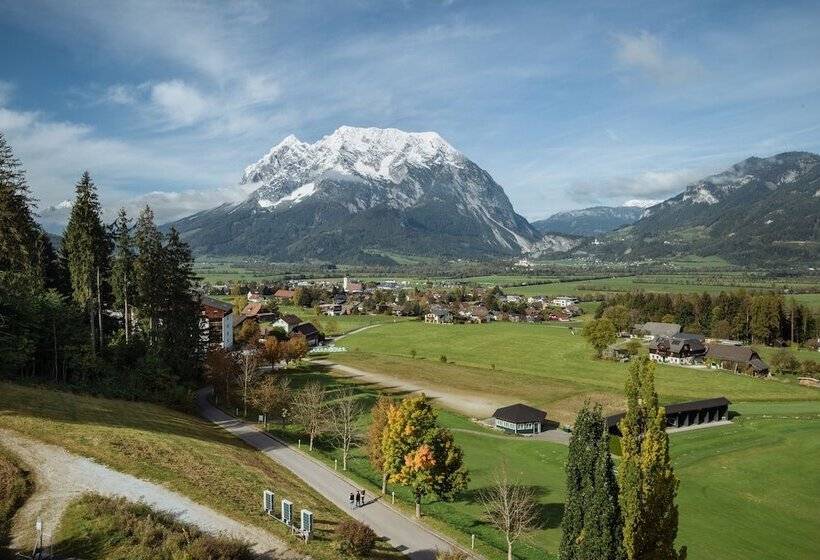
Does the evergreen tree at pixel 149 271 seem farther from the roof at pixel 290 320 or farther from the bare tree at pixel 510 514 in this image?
the roof at pixel 290 320

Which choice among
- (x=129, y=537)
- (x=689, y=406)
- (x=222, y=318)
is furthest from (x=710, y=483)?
(x=222, y=318)

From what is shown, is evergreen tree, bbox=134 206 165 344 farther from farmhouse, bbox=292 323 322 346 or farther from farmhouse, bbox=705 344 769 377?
farmhouse, bbox=705 344 769 377

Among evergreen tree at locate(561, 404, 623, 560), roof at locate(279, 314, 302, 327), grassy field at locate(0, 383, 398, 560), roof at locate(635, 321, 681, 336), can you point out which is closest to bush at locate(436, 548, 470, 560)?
evergreen tree at locate(561, 404, 623, 560)

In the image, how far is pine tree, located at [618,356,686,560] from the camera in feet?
59.7

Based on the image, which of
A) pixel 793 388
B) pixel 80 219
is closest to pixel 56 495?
pixel 80 219

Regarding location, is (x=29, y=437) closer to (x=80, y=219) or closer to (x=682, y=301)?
(x=80, y=219)

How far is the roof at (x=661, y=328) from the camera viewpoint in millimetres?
122750

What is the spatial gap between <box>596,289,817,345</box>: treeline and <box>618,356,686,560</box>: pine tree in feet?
371

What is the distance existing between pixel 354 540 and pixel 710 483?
101 ft

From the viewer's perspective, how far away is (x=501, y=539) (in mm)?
30375

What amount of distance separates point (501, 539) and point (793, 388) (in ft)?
230

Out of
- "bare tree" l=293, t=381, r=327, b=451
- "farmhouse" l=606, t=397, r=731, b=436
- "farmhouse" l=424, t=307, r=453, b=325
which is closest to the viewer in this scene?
"bare tree" l=293, t=381, r=327, b=451

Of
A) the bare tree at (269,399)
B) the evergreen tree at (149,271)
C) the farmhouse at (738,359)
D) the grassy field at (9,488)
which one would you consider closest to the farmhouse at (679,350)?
the farmhouse at (738,359)

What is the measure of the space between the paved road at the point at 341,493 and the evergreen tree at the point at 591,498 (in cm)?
847
